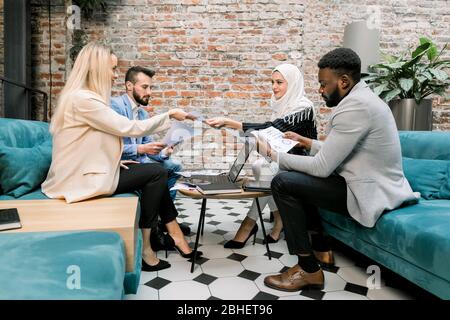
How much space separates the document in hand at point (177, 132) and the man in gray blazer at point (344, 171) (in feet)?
2.45

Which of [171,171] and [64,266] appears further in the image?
[171,171]

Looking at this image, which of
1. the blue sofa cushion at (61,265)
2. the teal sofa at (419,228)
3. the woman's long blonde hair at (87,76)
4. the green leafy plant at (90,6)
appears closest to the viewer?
the blue sofa cushion at (61,265)

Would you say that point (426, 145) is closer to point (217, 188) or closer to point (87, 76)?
point (217, 188)

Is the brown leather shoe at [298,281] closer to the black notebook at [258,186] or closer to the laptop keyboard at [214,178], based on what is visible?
the black notebook at [258,186]

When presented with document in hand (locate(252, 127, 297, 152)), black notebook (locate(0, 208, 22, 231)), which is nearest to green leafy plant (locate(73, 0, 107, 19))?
document in hand (locate(252, 127, 297, 152))

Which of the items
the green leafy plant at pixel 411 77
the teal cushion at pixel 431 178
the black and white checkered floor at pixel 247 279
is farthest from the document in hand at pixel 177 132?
the green leafy plant at pixel 411 77

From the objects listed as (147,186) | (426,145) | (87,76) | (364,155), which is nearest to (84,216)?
(147,186)

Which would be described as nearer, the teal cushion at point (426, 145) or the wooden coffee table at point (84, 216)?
the wooden coffee table at point (84, 216)

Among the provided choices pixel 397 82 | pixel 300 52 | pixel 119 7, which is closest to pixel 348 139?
pixel 397 82

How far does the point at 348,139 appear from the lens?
168 cm

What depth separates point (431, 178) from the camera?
85.3 inches

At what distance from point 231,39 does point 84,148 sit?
2709mm

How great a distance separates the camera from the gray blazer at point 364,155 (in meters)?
1.68

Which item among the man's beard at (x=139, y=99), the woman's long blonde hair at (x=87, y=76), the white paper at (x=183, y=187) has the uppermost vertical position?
the woman's long blonde hair at (x=87, y=76)
